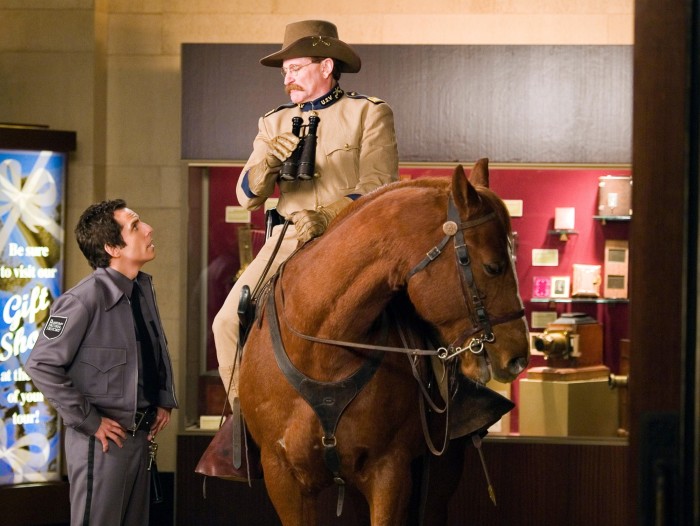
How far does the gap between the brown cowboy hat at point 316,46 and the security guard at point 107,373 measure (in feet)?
3.02

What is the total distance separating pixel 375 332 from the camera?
3.68 metres

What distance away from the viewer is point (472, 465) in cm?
636

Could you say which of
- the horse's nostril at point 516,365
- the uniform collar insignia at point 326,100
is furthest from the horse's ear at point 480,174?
the uniform collar insignia at point 326,100

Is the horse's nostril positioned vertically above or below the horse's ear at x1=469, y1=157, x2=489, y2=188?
below

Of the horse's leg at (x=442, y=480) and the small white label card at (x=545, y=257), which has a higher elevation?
the small white label card at (x=545, y=257)

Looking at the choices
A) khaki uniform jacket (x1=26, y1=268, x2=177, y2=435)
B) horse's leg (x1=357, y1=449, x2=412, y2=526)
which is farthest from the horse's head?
khaki uniform jacket (x1=26, y1=268, x2=177, y2=435)

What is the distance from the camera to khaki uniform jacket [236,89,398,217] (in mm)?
4277

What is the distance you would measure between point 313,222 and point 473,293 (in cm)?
74

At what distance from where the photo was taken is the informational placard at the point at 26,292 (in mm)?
6352

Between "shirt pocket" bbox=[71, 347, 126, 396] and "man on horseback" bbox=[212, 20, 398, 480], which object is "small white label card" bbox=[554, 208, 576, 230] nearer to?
"man on horseback" bbox=[212, 20, 398, 480]

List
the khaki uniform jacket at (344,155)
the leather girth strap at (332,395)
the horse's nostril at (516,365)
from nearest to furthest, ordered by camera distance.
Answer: the horse's nostril at (516,365) → the leather girth strap at (332,395) → the khaki uniform jacket at (344,155)

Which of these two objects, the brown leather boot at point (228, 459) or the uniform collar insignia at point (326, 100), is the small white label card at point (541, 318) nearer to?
the uniform collar insignia at point (326, 100)

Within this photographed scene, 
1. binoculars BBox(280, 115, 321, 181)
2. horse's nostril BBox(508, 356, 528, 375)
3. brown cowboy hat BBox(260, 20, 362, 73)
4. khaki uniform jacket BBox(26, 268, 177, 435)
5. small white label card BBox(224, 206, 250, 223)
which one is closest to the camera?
horse's nostril BBox(508, 356, 528, 375)

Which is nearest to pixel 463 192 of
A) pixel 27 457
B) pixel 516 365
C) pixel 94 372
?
pixel 516 365
